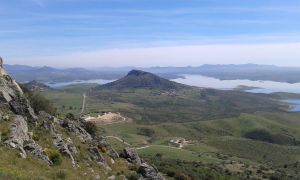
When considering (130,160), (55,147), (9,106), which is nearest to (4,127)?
(55,147)

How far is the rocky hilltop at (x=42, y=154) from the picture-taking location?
40.4ft

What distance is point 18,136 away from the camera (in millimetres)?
15992

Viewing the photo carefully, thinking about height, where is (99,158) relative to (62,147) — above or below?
below

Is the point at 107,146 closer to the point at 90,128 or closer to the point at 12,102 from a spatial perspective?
the point at 90,128

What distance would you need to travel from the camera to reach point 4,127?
1639cm

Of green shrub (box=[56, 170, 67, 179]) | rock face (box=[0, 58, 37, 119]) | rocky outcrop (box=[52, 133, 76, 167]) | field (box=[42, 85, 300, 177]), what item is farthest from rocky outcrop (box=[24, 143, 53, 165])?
field (box=[42, 85, 300, 177])

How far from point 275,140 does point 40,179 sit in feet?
366

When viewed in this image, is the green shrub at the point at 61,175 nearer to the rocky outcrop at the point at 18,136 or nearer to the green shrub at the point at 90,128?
the rocky outcrop at the point at 18,136

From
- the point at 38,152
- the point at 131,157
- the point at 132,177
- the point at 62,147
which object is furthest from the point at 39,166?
the point at 131,157

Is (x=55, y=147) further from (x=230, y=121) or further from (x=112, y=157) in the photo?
(x=230, y=121)

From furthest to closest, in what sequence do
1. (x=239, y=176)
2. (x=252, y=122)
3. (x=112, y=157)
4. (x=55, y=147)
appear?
(x=252, y=122) < (x=239, y=176) < (x=112, y=157) < (x=55, y=147)

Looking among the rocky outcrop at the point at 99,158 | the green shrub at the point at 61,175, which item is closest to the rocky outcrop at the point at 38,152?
the green shrub at the point at 61,175

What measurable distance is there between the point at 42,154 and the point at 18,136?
2.99 meters

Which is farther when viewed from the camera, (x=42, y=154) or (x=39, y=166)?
(x=42, y=154)
